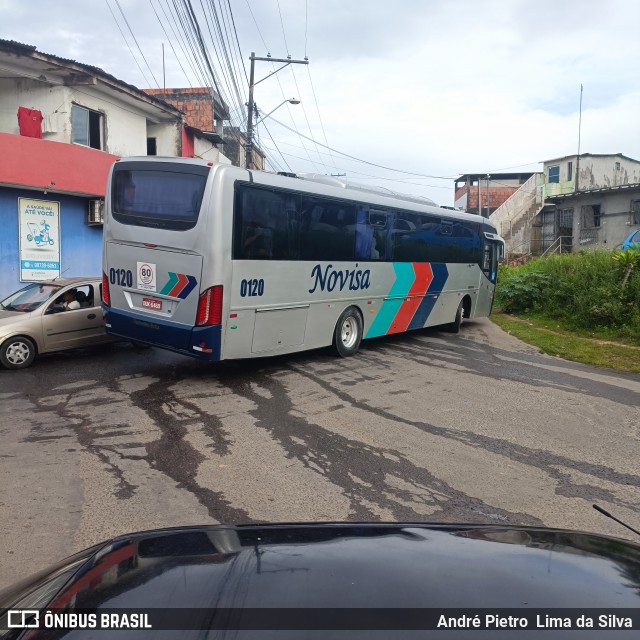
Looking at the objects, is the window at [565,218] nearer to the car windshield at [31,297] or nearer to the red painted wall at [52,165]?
the red painted wall at [52,165]

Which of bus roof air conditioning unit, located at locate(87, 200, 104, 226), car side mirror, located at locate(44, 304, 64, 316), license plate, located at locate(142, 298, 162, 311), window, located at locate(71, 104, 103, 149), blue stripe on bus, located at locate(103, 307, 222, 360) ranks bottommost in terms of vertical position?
blue stripe on bus, located at locate(103, 307, 222, 360)

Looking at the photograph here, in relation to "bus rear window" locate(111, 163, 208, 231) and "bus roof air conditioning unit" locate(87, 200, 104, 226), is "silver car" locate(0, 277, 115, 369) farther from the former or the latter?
"bus roof air conditioning unit" locate(87, 200, 104, 226)

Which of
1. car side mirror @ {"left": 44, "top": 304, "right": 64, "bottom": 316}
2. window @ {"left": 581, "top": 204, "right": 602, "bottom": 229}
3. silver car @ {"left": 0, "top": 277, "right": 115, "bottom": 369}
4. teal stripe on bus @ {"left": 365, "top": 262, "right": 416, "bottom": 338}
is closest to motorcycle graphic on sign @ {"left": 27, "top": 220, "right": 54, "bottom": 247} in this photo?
→ silver car @ {"left": 0, "top": 277, "right": 115, "bottom": 369}

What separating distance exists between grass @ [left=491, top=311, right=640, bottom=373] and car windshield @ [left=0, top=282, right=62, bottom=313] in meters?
10.3

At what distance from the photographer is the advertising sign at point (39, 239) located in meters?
16.2

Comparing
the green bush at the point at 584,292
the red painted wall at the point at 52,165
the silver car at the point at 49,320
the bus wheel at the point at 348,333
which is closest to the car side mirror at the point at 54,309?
the silver car at the point at 49,320

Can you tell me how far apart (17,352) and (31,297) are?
1.28 meters

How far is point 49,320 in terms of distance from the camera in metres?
10.3

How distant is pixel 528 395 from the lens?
926cm

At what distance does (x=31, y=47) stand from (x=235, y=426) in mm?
12944

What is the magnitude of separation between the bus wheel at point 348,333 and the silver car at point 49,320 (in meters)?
4.23

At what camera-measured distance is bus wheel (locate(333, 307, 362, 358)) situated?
11.7 m

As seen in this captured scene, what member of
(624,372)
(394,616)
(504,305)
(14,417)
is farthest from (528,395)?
(504,305)

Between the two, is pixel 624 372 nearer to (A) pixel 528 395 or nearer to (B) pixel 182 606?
(A) pixel 528 395
